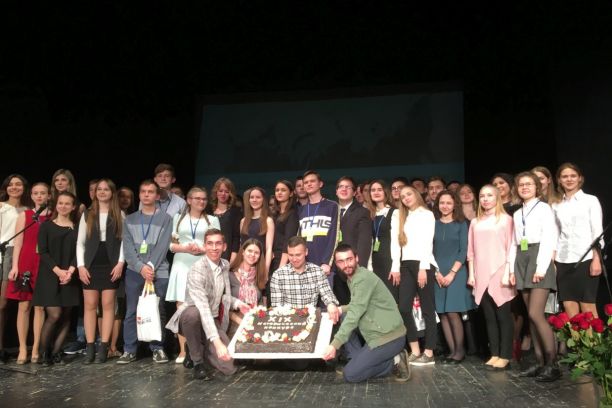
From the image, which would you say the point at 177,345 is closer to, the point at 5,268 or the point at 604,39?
the point at 5,268

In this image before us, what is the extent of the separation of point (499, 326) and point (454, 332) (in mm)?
414

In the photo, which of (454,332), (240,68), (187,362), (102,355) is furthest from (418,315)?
(240,68)

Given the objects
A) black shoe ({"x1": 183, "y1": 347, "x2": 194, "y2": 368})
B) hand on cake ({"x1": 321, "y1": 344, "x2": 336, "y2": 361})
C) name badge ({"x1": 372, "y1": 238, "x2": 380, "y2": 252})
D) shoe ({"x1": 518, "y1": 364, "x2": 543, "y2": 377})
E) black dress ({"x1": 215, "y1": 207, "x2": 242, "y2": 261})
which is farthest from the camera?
black dress ({"x1": 215, "y1": 207, "x2": 242, "y2": 261})

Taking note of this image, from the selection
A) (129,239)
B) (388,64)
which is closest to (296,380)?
(129,239)

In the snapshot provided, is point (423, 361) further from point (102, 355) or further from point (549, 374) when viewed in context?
point (102, 355)

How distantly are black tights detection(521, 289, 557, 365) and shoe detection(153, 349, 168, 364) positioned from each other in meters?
2.78

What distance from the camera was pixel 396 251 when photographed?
4910 millimetres

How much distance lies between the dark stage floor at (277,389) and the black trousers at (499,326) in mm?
170

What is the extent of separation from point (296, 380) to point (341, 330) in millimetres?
478

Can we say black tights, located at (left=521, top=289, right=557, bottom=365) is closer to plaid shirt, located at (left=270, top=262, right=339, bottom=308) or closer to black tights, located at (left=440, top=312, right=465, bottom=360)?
black tights, located at (left=440, top=312, right=465, bottom=360)

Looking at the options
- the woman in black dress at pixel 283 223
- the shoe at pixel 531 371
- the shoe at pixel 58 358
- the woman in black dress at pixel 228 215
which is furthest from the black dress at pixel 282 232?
the shoe at pixel 531 371

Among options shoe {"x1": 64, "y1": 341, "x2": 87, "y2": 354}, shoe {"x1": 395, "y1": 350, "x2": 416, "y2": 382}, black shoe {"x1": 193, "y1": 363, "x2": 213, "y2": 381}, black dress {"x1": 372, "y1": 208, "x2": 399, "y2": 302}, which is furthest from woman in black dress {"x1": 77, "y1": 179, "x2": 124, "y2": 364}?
shoe {"x1": 395, "y1": 350, "x2": 416, "y2": 382}

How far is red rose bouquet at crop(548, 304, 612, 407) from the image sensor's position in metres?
3.01

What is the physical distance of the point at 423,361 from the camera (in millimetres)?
4660
